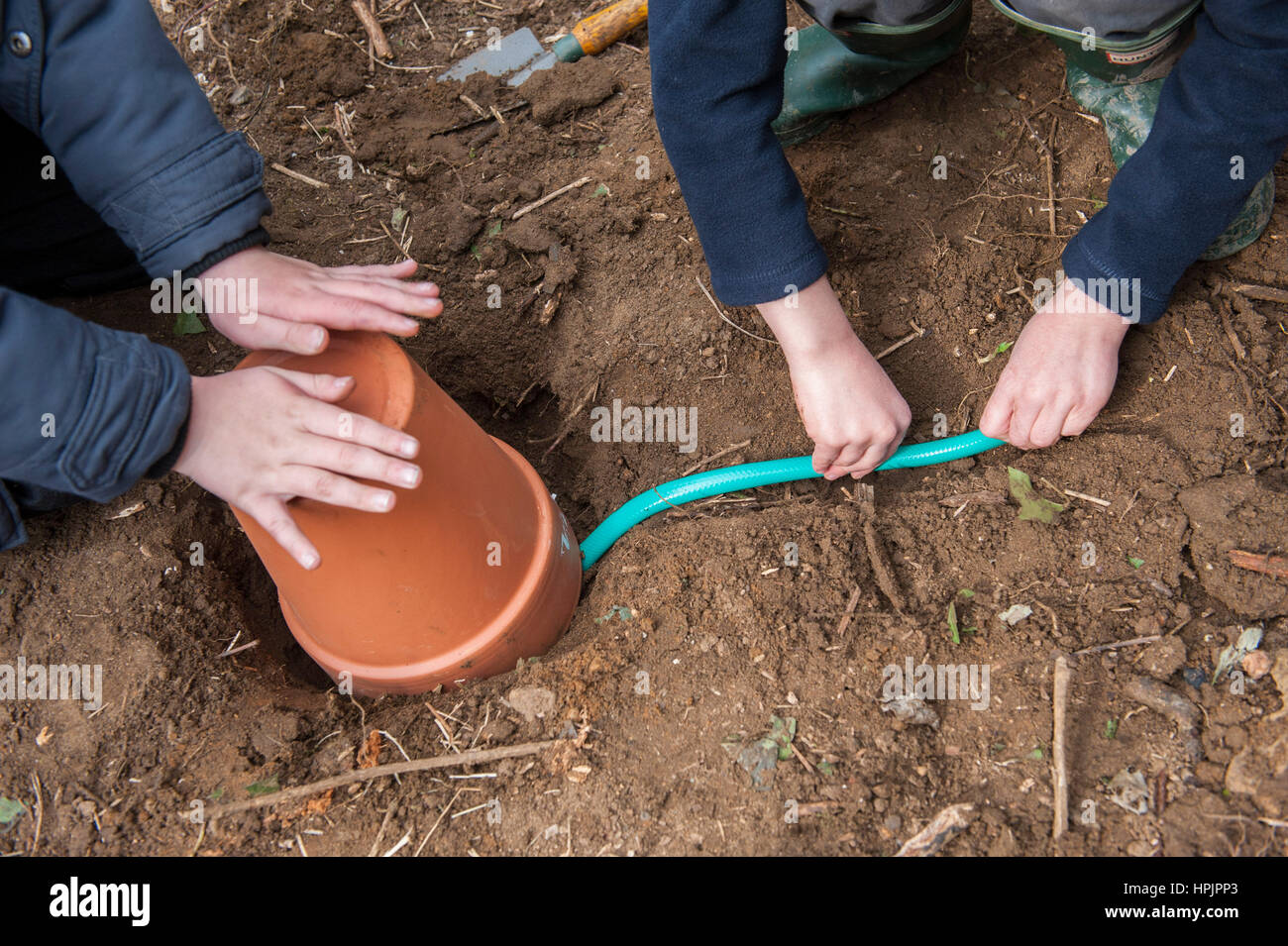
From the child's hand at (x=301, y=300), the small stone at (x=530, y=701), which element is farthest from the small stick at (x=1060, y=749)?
the child's hand at (x=301, y=300)

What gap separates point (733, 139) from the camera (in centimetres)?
145

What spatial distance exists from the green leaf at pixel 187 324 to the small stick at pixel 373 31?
86cm

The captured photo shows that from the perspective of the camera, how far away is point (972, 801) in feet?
4.06

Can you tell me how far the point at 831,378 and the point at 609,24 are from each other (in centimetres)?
115

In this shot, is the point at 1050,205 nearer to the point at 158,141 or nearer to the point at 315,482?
the point at 315,482

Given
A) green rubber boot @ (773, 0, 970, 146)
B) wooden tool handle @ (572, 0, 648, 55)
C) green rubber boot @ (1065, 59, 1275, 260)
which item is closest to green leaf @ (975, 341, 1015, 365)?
green rubber boot @ (1065, 59, 1275, 260)

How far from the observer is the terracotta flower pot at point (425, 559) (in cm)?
127

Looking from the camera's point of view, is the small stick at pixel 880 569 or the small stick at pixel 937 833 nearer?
the small stick at pixel 937 833

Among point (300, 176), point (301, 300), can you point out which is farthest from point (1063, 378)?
point (300, 176)

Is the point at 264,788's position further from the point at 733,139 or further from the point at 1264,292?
the point at 1264,292

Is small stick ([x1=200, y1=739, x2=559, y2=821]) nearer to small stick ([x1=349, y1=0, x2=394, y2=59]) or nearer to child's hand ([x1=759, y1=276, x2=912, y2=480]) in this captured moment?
child's hand ([x1=759, y1=276, x2=912, y2=480])

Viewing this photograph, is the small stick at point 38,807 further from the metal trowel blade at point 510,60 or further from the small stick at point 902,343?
the metal trowel blade at point 510,60

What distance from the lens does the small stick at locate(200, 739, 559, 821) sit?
4.40 feet

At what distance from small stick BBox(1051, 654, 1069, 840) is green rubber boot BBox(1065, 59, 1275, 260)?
88cm
